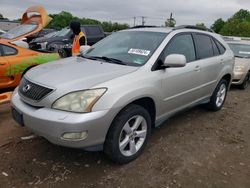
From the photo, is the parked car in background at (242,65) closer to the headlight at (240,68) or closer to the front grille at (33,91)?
the headlight at (240,68)

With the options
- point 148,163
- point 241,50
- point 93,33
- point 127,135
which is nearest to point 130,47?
point 127,135

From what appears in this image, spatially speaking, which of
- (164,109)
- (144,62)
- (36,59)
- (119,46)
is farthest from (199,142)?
(36,59)

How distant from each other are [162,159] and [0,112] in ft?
10.1

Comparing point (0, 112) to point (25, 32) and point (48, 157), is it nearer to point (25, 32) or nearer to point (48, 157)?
point (48, 157)

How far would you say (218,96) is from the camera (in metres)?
5.81

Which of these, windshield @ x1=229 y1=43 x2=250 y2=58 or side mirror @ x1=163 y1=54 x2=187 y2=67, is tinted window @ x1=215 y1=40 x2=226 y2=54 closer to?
side mirror @ x1=163 y1=54 x2=187 y2=67

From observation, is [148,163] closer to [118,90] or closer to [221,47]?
[118,90]

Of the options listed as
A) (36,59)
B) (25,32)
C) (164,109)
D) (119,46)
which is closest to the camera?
(164,109)

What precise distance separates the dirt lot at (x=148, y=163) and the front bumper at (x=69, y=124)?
47 cm

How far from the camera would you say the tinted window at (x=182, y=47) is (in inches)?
165

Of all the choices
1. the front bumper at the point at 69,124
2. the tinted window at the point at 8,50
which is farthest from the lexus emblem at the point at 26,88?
the tinted window at the point at 8,50

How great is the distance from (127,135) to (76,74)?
0.94m

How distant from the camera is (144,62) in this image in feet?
12.5

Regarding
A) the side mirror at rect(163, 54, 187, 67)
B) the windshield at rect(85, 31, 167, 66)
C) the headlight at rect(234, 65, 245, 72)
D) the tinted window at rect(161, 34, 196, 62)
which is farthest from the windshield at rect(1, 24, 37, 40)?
the headlight at rect(234, 65, 245, 72)
